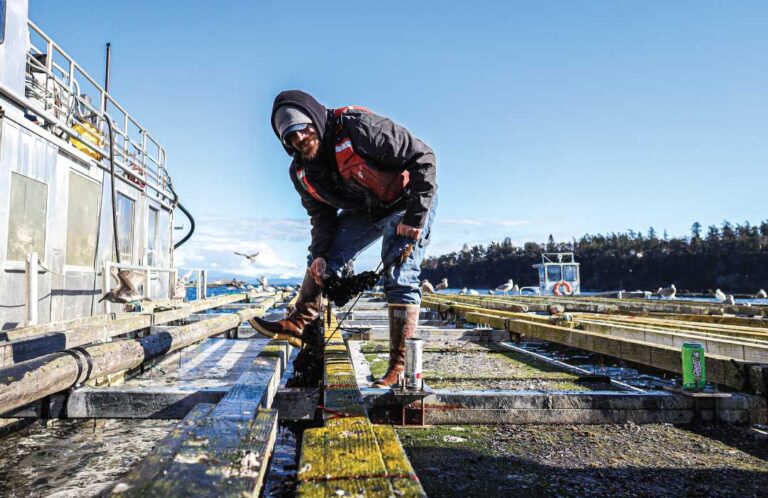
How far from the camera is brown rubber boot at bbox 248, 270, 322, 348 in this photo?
4051mm

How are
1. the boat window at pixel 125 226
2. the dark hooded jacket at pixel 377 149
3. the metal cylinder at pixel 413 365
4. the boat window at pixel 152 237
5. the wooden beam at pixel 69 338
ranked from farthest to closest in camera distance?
1. the boat window at pixel 152 237
2. the boat window at pixel 125 226
3. the wooden beam at pixel 69 338
4. the dark hooded jacket at pixel 377 149
5. the metal cylinder at pixel 413 365

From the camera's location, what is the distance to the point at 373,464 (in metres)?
1.35

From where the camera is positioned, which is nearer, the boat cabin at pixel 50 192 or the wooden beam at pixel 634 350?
the wooden beam at pixel 634 350

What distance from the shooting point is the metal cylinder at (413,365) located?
9.47 ft

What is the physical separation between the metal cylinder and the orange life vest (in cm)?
111

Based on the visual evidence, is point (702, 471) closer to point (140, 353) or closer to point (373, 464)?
point (373, 464)

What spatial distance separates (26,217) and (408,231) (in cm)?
Result: 590

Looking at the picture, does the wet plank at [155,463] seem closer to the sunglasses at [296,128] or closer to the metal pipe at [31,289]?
the sunglasses at [296,128]

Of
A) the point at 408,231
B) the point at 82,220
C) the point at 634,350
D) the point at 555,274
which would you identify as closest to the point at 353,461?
the point at 408,231

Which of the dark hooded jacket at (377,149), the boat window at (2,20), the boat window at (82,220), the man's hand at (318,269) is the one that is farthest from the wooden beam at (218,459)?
the boat window at (82,220)

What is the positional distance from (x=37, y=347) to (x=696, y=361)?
4.77 meters

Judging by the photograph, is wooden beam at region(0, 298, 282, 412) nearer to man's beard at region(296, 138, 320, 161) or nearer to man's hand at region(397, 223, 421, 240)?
man's beard at region(296, 138, 320, 161)

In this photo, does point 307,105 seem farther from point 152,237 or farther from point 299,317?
point 152,237

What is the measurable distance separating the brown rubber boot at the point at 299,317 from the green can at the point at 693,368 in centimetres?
261
